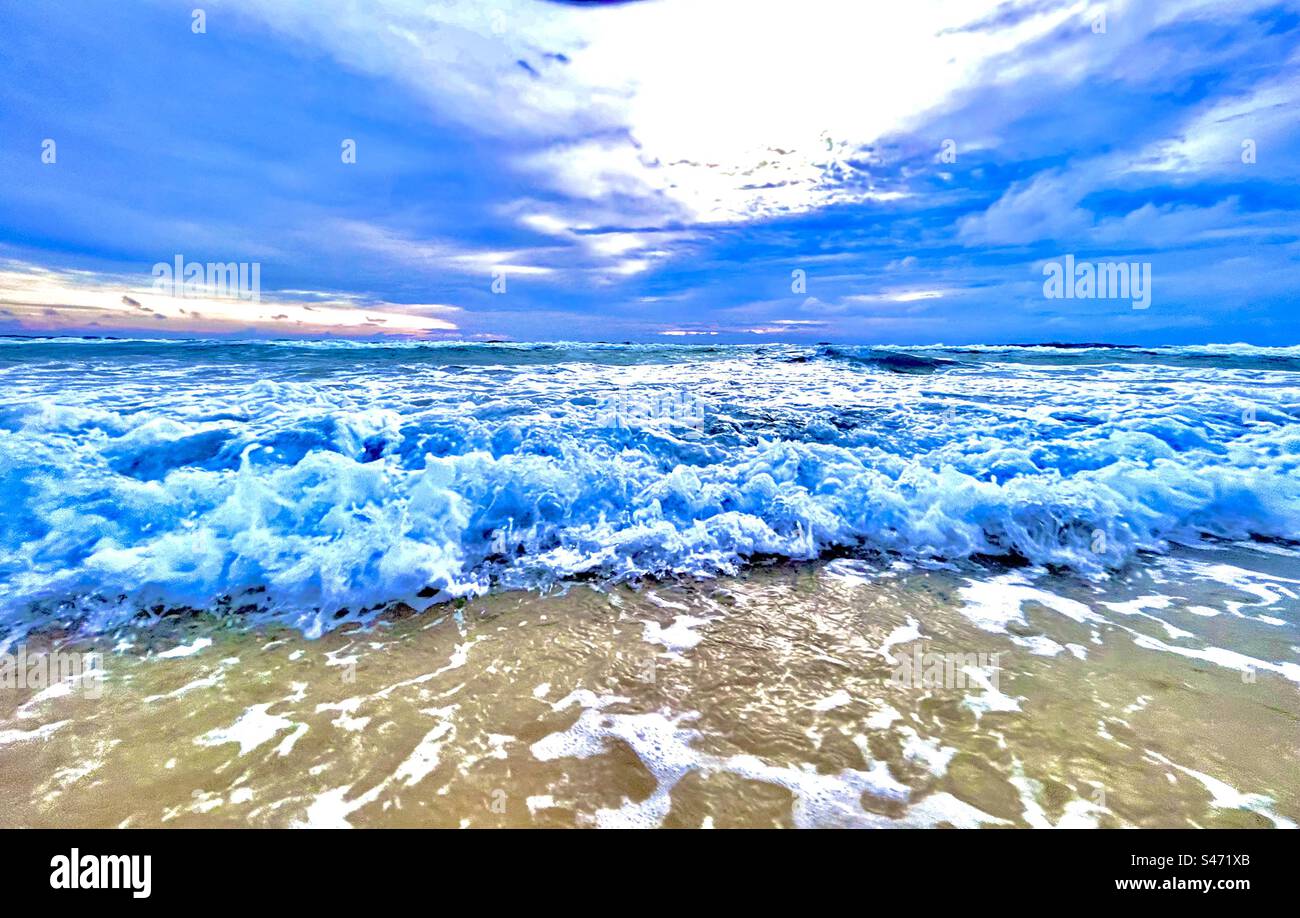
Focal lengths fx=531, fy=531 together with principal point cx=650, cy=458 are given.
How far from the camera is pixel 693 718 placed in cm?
317

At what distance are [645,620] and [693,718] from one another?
3.96 feet

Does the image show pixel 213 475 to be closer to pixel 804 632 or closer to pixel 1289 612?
pixel 804 632

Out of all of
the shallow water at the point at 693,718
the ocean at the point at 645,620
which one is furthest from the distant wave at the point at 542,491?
the shallow water at the point at 693,718

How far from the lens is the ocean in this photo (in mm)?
2668

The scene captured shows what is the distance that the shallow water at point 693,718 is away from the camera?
255 cm

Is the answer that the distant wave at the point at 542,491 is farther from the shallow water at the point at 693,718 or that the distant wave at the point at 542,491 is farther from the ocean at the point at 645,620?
the shallow water at the point at 693,718

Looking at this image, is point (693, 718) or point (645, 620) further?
point (645, 620)

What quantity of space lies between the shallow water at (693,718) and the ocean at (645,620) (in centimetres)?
2

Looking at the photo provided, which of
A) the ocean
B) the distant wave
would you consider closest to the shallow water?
the ocean

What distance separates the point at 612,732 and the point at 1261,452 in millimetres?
10815

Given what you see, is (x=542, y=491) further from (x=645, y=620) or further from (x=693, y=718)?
(x=693, y=718)

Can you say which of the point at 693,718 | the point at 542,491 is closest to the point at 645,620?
the point at 693,718

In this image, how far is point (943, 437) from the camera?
356 inches

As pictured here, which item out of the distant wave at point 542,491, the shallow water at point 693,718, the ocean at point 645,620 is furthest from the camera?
the distant wave at point 542,491
